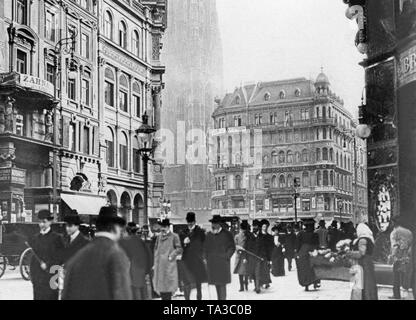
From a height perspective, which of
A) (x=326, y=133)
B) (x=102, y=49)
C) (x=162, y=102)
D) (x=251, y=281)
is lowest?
(x=251, y=281)

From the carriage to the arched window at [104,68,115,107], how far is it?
293 centimetres

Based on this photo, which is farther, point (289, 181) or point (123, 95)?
point (123, 95)

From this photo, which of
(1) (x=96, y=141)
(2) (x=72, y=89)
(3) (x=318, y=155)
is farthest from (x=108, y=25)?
(3) (x=318, y=155)

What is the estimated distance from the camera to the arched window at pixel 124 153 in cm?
1102

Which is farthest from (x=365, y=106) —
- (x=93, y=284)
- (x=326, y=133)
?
(x=93, y=284)

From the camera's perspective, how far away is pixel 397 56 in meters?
9.99

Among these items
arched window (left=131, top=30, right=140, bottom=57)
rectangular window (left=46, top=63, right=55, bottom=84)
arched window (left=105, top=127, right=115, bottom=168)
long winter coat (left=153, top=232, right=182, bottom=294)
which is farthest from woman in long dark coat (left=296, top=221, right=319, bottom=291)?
rectangular window (left=46, top=63, right=55, bottom=84)

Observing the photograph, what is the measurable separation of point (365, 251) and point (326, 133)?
3814 mm

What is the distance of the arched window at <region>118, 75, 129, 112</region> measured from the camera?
11.4m

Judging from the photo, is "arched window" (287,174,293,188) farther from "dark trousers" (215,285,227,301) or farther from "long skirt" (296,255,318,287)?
"dark trousers" (215,285,227,301)

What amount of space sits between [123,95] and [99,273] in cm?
699

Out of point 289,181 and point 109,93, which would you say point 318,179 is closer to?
point 289,181

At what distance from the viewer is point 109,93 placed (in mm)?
11289

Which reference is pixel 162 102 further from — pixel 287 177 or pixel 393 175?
pixel 393 175
